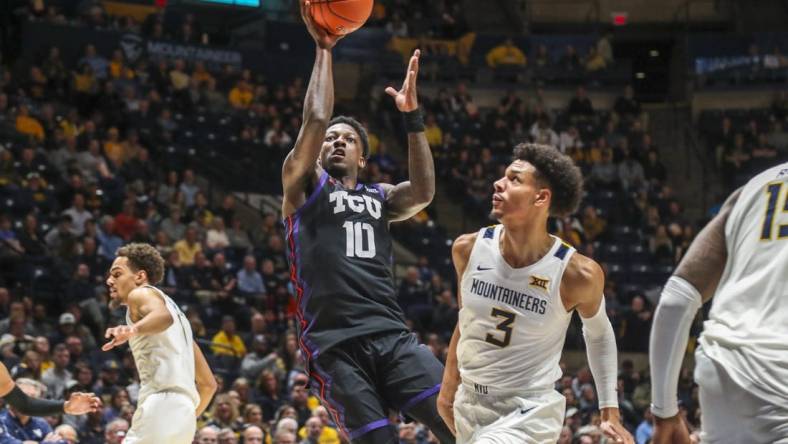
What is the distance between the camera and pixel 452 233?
19.9 meters

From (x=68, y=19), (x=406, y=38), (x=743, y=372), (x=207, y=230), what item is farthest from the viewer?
(x=406, y=38)

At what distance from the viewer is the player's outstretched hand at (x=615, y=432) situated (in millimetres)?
4867

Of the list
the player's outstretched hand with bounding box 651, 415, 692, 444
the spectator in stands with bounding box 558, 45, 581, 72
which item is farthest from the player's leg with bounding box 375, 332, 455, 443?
the spectator in stands with bounding box 558, 45, 581, 72

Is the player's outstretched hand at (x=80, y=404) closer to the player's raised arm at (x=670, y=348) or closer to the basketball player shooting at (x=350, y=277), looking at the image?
the basketball player shooting at (x=350, y=277)

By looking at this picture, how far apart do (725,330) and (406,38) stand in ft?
68.3

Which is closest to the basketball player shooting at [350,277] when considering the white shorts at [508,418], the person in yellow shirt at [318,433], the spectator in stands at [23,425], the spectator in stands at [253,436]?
the white shorts at [508,418]

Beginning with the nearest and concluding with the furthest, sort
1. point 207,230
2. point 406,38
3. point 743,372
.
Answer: point 743,372 < point 207,230 < point 406,38

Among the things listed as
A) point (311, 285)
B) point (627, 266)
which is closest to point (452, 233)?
point (627, 266)

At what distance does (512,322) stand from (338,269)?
45.8 inches

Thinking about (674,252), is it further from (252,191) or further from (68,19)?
(68,19)

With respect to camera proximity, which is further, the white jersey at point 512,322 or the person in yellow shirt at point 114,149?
the person in yellow shirt at point 114,149

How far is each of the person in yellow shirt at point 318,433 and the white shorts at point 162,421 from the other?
442 cm

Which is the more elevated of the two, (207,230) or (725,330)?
(725,330)

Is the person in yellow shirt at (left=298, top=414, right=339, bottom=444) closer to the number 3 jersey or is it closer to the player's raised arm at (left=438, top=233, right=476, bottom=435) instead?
the number 3 jersey
